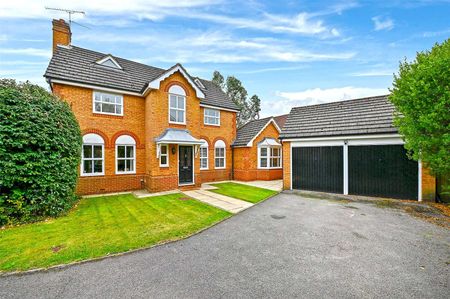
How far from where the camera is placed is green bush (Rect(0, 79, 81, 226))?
20.7ft

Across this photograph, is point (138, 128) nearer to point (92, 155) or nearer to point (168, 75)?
point (92, 155)

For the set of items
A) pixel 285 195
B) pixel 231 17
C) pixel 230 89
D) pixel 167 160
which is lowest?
pixel 285 195

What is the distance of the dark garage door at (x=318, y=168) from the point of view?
11.1m

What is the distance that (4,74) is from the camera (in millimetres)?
7094

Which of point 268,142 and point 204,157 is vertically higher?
point 268,142

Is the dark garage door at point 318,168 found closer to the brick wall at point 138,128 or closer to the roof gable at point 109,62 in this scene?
the brick wall at point 138,128

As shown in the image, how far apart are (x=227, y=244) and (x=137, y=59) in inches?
665

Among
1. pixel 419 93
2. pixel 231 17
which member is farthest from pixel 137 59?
pixel 419 93

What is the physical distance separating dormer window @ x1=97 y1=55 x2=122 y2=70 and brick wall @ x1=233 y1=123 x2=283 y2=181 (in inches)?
449

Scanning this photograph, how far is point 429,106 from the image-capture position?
740 cm

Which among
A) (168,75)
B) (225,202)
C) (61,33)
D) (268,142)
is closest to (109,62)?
(61,33)

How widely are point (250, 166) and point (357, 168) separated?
818 cm

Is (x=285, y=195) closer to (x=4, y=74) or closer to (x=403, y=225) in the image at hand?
(x=403, y=225)

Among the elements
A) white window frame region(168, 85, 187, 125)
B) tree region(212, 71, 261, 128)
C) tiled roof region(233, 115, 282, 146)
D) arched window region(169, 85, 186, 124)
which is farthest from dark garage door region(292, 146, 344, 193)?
tree region(212, 71, 261, 128)
